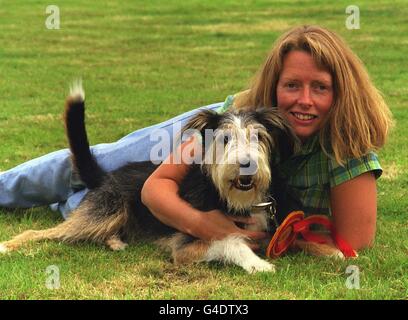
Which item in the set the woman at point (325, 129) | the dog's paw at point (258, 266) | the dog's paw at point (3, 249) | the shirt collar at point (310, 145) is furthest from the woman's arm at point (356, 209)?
the dog's paw at point (3, 249)

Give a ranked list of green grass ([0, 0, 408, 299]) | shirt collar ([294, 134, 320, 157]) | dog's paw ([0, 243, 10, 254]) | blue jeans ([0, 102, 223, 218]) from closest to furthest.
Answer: green grass ([0, 0, 408, 299]) → shirt collar ([294, 134, 320, 157]) → dog's paw ([0, 243, 10, 254]) → blue jeans ([0, 102, 223, 218])

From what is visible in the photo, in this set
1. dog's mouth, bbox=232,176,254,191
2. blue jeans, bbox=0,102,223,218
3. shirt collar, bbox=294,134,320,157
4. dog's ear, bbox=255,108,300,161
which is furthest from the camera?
blue jeans, bbox=0,102,223,218

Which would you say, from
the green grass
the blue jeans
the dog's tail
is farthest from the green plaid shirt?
the dog's tail

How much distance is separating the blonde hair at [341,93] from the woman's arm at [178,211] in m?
0.78

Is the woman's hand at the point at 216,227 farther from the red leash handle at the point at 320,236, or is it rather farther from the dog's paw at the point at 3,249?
the dog's paw at the point at 3,249

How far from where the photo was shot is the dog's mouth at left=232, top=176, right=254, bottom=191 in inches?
173

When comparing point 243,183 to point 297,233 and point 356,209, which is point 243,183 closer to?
point 297,233

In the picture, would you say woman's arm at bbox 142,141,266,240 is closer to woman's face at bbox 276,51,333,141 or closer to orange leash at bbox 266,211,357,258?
orange leash at bbox 266,211,357,258

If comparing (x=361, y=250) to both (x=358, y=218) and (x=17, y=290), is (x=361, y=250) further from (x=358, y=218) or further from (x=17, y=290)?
(x=17, y=290)

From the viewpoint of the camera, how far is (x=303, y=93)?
4.67m

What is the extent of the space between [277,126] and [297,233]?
78 centimetres

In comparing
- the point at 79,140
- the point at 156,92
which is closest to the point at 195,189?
the point at 79,140

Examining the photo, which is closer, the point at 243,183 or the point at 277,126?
the point at 243,183

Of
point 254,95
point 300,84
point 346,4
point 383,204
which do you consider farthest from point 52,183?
point 346,4
